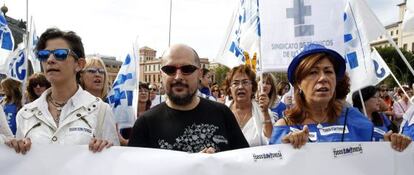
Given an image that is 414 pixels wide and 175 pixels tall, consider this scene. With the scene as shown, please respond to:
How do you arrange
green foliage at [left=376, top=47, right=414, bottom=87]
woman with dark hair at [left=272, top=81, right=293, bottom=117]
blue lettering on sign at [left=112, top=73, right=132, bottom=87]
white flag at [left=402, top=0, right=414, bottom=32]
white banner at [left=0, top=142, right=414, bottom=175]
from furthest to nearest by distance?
green foliage at [left=376, top=47, right=414, bottom=87]
blue lettering on sign at [left=112, top=73, right=132, bottom=87]
woman with dark hair at [left=272, top=81, right=293, bottom=117]
white flag at [left=402, top=0, right=414, bottom=32]
white banner at [left=0, top=142, right=414, bottom=175]

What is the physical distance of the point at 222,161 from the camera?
2.62 m

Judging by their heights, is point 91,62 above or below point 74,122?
above

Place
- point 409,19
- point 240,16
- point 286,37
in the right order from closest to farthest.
→ point 409,19
point 286,37
point 240,16

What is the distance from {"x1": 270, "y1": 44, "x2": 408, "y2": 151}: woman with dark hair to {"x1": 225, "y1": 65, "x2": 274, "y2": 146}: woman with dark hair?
4.74ft

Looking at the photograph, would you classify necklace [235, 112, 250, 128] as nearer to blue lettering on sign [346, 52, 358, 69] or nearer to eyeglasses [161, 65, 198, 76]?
eyeglasses [161, 65, 198, 76]

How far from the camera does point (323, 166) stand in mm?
2672

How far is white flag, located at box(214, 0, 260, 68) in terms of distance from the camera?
6.34 m

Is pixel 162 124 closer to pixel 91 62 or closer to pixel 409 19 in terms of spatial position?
pixel 91 62

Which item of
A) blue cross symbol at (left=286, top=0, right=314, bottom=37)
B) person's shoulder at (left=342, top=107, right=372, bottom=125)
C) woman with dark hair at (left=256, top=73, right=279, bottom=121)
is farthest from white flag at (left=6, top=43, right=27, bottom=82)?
person's shoulder at (left=342, top=107, right=372, bottom=125)

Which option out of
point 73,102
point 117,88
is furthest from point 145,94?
point 73,102

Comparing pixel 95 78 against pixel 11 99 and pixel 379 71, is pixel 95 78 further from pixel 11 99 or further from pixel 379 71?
pixel 379 71

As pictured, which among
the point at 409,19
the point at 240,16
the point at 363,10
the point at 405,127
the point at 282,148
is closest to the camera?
the point at 282,148

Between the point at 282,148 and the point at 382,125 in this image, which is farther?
the point at 382,125

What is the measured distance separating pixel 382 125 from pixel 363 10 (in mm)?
1777
